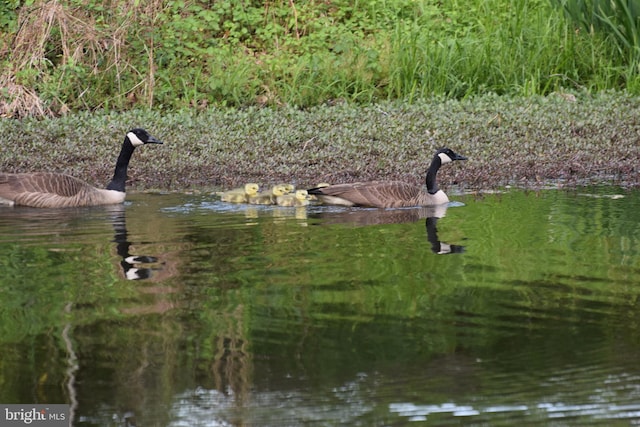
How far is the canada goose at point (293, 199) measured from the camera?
11.6 meters

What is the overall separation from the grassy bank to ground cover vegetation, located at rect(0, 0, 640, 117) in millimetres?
811

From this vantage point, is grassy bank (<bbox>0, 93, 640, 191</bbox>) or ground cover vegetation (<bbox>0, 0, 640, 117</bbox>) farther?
ground cover vegetation (<bbox>0, 0, 640, 117</bbox>)

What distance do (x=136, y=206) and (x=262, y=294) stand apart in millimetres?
4995

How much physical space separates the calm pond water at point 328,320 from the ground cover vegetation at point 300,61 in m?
7.08

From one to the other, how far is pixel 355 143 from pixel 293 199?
3.64 m

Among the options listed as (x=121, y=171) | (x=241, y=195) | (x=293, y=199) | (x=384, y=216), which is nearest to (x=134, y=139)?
(x=121, y=171)

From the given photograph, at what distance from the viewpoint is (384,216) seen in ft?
37.1

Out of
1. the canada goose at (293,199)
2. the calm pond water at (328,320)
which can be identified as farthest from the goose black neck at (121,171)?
the canada goose at (293,199)

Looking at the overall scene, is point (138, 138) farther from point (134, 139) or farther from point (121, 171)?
point (121, 171)

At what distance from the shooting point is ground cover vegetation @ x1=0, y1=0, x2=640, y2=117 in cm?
1772

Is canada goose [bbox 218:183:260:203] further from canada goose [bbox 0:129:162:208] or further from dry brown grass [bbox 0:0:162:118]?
dry brown grass [bbox 0:0:162:118]

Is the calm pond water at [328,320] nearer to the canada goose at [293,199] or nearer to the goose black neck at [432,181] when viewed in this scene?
the canada goose at [293,199]

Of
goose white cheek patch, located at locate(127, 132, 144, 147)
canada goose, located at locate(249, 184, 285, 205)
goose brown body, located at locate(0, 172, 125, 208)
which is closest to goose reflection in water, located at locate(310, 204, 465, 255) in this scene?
canada goose, located at locate(249, 184, 285, 205)

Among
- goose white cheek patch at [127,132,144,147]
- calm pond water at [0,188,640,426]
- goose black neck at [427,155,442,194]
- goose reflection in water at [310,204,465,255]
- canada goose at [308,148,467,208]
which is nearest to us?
calm pond water at [0,188,640,426]
